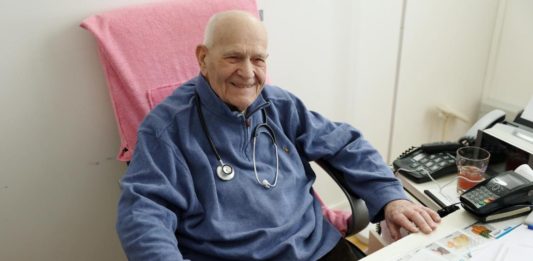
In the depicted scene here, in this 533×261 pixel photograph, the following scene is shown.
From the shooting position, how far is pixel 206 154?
115cm

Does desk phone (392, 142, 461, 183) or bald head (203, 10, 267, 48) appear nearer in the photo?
bald head (203, 10, 267, 48)

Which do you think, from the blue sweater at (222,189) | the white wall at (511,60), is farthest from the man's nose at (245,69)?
the white wall at (511,60)

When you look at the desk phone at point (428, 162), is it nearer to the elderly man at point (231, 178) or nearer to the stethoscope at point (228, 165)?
the elderly man at point (231, 178)

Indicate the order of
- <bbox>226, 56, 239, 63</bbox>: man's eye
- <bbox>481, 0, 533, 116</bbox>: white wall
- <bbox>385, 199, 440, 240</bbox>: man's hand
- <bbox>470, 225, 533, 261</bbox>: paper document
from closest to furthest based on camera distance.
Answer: <bbox>470, 225, 533, 261</bbox>: paper document < <bbox>385, 199, 440, 240</bbox>: man's hand < <bbox>226, 56, 239, 63</bbox>: man's eye < <bbox>481, 0, 533, 116</bbox>: white wall

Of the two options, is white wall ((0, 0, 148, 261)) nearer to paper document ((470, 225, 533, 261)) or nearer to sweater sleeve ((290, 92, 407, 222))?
sweater sleeve ((290, 92, 407, 222))

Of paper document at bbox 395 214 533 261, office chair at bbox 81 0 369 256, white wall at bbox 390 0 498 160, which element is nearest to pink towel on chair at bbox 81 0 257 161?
office chair at bbox 81 0 369 256

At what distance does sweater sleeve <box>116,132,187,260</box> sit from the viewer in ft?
3.13

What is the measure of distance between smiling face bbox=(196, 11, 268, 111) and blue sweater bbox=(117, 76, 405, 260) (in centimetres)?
4

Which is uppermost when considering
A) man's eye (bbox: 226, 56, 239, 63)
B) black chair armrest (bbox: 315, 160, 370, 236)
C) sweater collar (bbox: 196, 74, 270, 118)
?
man's eye (bbox: 226, 56, 239, 63)

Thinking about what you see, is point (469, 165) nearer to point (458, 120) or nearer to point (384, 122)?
point (384, 122)

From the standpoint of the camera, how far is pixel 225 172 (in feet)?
3.73

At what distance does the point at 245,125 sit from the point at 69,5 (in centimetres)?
66

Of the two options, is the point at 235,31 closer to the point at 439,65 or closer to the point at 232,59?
the point at 232,59

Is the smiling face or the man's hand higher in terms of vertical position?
the smiling face
